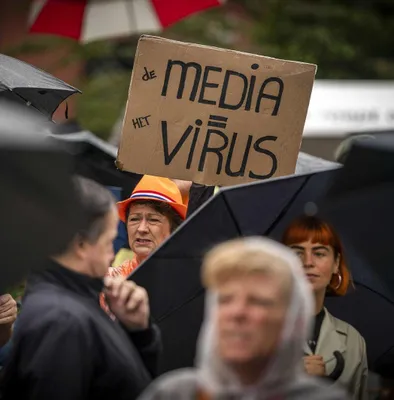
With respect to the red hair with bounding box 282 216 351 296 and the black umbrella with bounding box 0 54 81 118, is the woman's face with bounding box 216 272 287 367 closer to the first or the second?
the red hair with bounding box 282 216 351 296

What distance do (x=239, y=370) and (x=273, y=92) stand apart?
315 centimetres

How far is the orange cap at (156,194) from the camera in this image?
6801 mm

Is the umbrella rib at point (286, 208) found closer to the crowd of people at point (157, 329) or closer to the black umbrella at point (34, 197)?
the crowd of people at point (157, 329)

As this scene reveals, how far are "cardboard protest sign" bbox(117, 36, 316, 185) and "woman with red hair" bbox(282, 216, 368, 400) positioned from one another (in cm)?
81

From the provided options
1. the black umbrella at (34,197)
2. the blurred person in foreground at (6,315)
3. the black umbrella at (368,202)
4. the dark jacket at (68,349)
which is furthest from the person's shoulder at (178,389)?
the blurred person in foreground at (6,315)

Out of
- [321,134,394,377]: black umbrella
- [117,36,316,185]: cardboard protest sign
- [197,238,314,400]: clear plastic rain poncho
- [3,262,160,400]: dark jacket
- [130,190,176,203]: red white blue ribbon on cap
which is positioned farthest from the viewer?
[130,190,176,203]: red white blue ribbon on cap

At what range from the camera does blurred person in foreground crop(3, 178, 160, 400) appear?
14.7 ft

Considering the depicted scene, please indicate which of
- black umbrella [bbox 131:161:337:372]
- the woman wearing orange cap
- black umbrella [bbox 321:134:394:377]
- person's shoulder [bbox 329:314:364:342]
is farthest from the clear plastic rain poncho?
the woman wearing orange cap

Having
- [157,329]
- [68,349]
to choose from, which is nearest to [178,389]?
[68,349]

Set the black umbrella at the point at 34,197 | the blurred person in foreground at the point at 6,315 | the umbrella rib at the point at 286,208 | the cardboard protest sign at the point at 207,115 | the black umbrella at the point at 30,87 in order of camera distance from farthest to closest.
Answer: the black umbrella at the point at 30,87, the cardboard protest sign at the point at 207,115, the blurred person in foreground at the point at 6,315, the umbrella rib at the point at 286,208, the black umbrella at the point at 34,197

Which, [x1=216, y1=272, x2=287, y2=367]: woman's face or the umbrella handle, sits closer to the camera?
[x1=216, y1=272, x2=287, y2=367]: woman's face

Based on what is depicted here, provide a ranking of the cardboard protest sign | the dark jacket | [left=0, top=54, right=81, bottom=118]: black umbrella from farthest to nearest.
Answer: [left=0, top=54, right=81, bottom=118]: black umbrella → the cardboard protest sign → the dark jacket

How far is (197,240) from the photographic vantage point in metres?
5.55

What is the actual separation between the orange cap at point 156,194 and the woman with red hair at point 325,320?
1.07m
